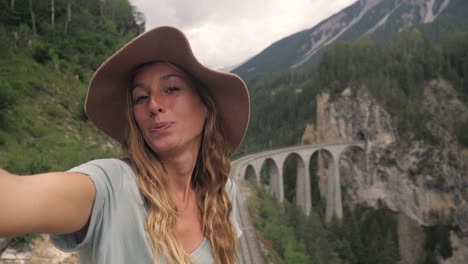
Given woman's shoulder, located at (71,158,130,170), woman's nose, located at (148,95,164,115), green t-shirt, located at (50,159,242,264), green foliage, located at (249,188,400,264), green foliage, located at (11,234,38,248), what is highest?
woman's nose, located at (148,95,164,115)

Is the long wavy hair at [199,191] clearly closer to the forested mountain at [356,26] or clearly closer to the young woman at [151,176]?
the young woman at [151,176]

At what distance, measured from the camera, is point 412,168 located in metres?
45.0

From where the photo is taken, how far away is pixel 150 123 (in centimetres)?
109

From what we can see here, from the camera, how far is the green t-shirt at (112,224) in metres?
0.85

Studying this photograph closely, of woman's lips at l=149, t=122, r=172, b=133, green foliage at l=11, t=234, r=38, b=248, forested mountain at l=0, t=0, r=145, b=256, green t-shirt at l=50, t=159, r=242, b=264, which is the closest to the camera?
green t-shirt at l=50, t=159, r=242, b=264

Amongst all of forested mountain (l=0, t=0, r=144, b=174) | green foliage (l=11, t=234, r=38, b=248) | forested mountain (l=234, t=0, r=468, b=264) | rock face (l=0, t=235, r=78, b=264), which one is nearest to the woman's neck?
rock face (l=0, t=235, r=78, b=264)

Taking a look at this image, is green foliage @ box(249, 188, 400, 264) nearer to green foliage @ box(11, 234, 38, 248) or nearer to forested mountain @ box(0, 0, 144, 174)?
forested mountain @ box(0, 0, 144, 174)

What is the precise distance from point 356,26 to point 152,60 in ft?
519

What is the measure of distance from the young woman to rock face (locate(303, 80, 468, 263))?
47096 millimetres

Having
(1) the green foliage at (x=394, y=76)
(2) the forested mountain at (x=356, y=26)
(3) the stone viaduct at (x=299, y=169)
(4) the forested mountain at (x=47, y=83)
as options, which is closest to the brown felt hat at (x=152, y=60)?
(4) the forested mountain at (x=47, y=83)

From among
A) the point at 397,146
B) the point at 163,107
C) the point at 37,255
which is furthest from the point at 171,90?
the point at 397,146

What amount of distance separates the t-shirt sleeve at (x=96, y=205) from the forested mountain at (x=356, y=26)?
350 feet

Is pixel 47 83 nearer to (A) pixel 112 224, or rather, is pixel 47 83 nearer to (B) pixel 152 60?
(B) pixel 152 60

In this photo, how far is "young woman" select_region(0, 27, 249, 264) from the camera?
0.75m
